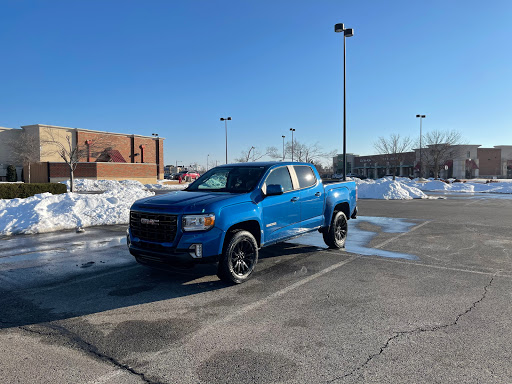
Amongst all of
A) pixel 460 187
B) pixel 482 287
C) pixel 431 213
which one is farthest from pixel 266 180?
pixel 460 187

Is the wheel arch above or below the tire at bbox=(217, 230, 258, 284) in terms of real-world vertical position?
above

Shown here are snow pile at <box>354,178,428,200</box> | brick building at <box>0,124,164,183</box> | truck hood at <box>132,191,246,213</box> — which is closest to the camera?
truck hood at <box>132,191,246,213</box>

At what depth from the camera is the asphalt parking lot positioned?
3195 mm

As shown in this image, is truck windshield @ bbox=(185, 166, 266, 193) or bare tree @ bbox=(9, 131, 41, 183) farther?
bare tree @ bbox=(9, 131, 41, 183)

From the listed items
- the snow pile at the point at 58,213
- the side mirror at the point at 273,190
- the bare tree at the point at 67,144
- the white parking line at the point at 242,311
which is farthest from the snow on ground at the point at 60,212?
the bare tree at the point at 67,144

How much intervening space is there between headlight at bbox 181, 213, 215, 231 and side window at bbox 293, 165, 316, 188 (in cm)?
245

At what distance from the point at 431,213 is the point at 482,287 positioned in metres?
11.0

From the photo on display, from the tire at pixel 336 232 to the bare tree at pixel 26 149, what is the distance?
41.6 metres

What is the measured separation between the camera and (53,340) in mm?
3797

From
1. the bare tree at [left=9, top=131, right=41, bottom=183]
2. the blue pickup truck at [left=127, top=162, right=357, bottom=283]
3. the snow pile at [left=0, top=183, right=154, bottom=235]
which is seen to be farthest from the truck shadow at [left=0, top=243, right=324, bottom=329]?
the bare tree at [left=9, top=131, right=41, bottom=183]

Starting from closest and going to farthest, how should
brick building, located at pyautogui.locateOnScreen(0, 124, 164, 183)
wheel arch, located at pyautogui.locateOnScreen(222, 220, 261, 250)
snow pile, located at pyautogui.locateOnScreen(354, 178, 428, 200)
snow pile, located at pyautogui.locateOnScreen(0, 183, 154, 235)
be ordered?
1. wheel arch, located at pyautogui.locateOnScreen(222, 220, 261, 250)
2. snow pile, located at pyautogui.locateOnScreen(0, 183, 154, 235)
3. snow pile, located at pyautogui.locateOnScreen(354, 178, 428, 200)
4. brick building, located at pyautogui.locateOnScreen(0, 124, 164, 183)

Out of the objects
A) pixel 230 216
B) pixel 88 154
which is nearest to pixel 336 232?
pixel 230 216

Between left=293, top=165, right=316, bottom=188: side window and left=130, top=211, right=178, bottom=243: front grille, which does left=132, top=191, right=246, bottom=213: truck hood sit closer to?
left=130, top=211, right=178, bottom=243: front grille

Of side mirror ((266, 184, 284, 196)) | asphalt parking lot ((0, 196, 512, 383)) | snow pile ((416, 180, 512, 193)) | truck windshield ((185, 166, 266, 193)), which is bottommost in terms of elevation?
asphalt parking lot ((0, 196, 512, 383))
